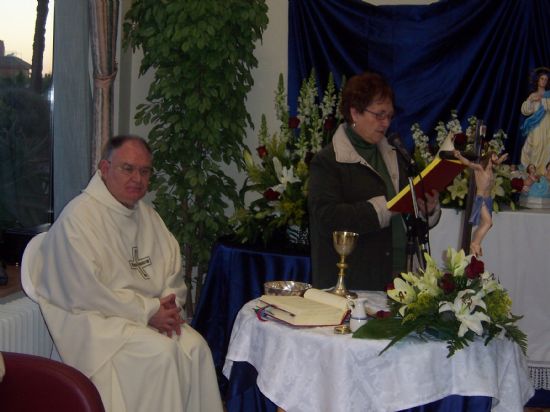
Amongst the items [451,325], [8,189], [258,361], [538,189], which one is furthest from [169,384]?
[538,189]

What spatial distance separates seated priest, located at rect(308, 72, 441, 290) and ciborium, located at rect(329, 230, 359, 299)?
0.57 feet

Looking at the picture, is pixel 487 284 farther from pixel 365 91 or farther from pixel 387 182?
pixel 365 91

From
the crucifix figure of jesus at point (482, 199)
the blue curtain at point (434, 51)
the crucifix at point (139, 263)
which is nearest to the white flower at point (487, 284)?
the crucifix figure of jesus at point (482, 199)

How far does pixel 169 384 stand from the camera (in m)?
2.83

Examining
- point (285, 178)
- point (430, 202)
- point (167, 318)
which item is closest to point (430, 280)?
point (430, 202)

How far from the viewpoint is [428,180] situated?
2533mm

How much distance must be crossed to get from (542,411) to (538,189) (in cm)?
136

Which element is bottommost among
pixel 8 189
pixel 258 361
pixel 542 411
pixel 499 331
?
pixel 542 411

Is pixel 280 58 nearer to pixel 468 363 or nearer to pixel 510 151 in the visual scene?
pixel 510 151

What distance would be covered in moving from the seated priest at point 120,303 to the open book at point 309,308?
0.55m

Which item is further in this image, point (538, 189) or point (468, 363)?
point (538, 189)

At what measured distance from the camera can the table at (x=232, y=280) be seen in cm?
417

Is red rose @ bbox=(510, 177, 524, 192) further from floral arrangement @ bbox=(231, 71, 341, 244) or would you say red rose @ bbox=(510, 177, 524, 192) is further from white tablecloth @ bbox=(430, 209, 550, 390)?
floral arrangement @ bbox=(231, 71, 341, 244)

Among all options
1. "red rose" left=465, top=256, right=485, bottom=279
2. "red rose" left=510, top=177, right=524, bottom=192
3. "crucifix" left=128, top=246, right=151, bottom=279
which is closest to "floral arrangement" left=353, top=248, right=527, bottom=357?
"red rose" left=465, top=256, right=485, bottom=279
